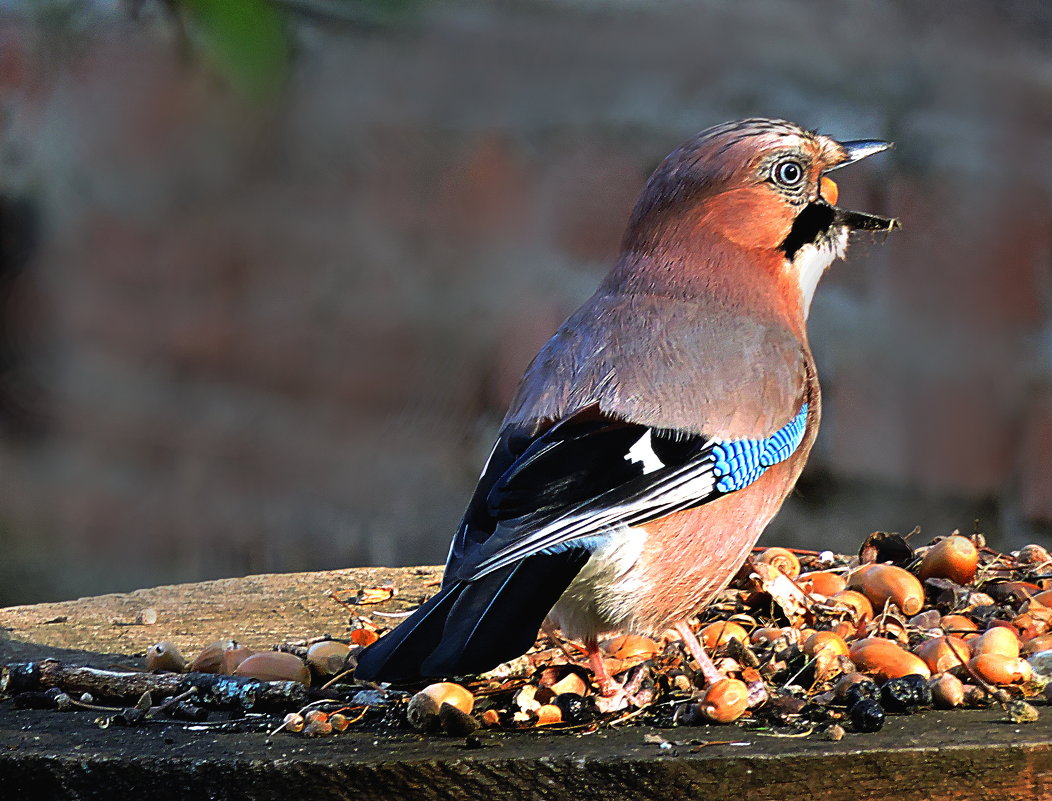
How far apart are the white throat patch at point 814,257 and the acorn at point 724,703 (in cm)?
64

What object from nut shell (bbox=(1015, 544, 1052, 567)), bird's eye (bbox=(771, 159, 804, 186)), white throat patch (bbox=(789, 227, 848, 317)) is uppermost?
bird's eye (bbox=(771, 159, 804, 186))

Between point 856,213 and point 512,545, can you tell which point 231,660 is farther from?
point 856,213

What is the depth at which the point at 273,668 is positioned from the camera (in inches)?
61.2

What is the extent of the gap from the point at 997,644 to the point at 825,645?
0.60 feet

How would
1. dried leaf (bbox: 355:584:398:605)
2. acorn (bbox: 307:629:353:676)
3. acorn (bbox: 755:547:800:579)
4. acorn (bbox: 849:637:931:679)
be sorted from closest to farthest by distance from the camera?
acorn (bbox: 849:637:931:679), acorn (bbox: 307:629:353:676), acorn (bbox: 755:547:800:579), dried leaf (bbox: 355:584:398:605)

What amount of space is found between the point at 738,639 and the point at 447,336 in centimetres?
132

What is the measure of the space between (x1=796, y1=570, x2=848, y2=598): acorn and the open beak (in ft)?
1.56

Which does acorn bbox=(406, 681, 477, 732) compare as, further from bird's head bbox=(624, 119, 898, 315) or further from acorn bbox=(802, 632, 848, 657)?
bird's head bbox=(624, 119, 898, 315)

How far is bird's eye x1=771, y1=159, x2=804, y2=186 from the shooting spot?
69.5 inches

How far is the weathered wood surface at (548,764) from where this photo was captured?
3.82 feet

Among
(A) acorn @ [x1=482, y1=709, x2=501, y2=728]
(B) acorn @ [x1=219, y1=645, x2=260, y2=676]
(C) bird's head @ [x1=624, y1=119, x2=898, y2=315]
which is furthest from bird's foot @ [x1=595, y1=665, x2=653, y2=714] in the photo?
(C) bird's head @ [x1=624, y1=119, x2=898, y2=315]

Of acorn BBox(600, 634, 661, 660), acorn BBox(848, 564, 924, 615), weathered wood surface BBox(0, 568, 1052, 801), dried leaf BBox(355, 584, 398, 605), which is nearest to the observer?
weathered wood surface BBox(0, 568, 1052, 801)

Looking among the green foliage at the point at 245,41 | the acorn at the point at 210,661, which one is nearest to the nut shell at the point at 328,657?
the acorn at the point at 210,661

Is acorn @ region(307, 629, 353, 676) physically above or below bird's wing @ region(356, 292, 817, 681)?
below
